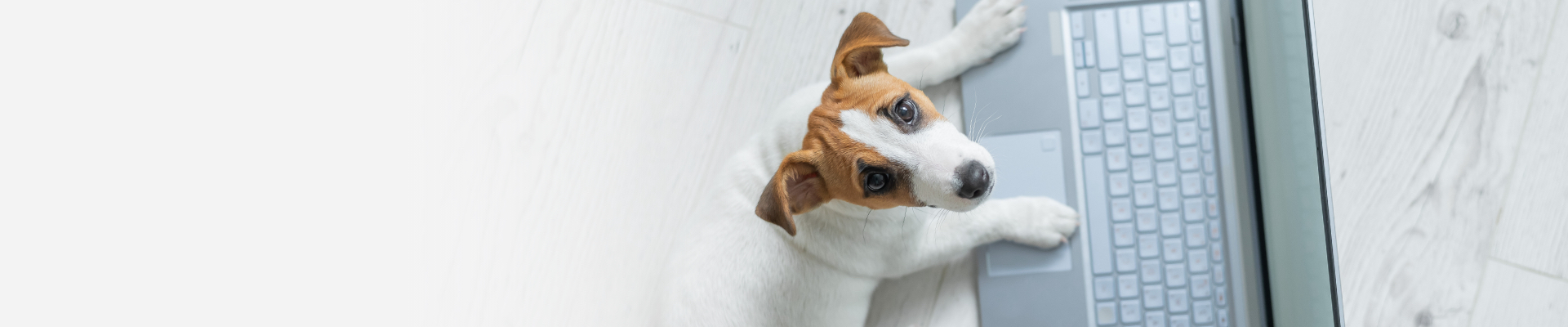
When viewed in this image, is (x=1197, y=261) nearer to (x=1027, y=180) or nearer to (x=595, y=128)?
(x=1027, y=180)

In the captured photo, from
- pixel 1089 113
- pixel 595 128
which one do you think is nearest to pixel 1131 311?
pixel 1089 113

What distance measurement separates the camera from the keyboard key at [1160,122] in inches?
57.7

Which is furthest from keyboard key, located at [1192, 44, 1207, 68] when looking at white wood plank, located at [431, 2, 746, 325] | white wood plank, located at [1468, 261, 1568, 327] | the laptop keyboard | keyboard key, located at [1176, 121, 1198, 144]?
white wood plank, located at [431, 2, 746, 325]

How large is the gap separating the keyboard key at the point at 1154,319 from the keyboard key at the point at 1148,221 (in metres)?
0.15

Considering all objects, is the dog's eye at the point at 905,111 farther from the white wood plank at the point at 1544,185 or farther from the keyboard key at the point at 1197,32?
the white wood plank at the point at 1544,185

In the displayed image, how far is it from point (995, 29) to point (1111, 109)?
10.1 inches

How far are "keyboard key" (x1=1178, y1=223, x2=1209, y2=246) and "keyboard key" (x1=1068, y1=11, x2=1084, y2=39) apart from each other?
390 mm

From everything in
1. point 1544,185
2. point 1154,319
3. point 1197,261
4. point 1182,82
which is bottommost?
point 1154,319

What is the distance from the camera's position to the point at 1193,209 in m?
1.46

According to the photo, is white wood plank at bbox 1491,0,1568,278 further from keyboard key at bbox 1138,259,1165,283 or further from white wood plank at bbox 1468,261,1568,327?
keyboard key at bbox 1138,259,1165,283

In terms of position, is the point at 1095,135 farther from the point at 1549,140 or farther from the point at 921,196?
the point at 1549,140

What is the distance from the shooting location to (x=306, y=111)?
173 cm

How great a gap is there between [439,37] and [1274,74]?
62.0 inches

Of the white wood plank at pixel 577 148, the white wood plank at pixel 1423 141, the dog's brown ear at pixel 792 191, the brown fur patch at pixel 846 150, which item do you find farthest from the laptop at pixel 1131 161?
the white wood plank at pixel 577 148
